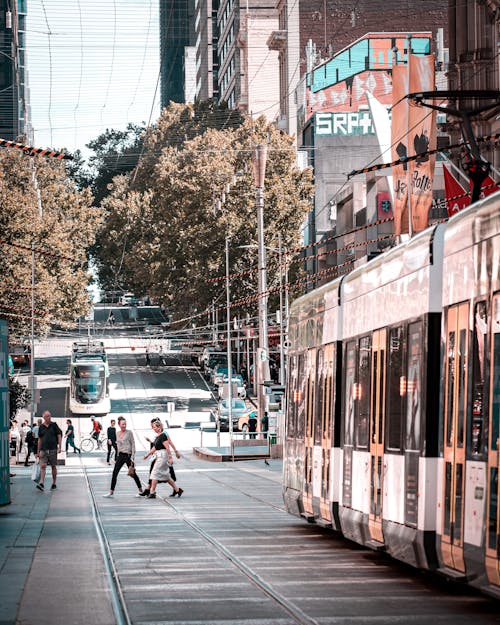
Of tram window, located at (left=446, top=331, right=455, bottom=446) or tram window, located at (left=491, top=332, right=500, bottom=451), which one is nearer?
tram window, located at (left=491, top=332, right=500, bottom=451)

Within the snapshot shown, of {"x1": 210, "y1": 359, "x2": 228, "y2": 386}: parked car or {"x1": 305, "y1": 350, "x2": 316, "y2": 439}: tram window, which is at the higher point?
{"x1": 210, "y1": 359, "x2": 228, "y2": 386}: parked car

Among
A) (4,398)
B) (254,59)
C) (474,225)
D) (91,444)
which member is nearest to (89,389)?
(91,444)

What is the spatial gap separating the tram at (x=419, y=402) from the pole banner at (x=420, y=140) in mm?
13484

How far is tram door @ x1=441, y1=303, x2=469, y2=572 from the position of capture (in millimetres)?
10336

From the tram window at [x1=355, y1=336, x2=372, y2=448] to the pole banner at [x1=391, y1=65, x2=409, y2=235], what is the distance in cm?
1631

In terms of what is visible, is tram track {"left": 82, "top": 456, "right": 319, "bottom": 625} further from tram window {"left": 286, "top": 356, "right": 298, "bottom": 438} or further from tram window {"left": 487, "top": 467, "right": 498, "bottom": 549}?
tram window {"left": 286, "top": 356, "right": 298, "bottom": 438}

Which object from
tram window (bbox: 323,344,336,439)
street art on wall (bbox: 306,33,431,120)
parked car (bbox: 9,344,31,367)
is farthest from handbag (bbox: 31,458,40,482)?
street art on wall (bbox: 306,33,431,120)

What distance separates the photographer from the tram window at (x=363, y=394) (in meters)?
13.8

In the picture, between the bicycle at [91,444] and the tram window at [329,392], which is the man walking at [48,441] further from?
the bicycle at [91,444]

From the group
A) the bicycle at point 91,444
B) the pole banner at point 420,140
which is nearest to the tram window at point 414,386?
the pole banner at point 420,140

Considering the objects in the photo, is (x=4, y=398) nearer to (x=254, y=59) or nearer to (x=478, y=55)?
(x=478, y=55)

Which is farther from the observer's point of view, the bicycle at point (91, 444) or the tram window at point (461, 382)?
the bicycle at point (91, 444)

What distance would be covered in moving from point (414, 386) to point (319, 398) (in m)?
4.95

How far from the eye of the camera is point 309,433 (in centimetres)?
1719
